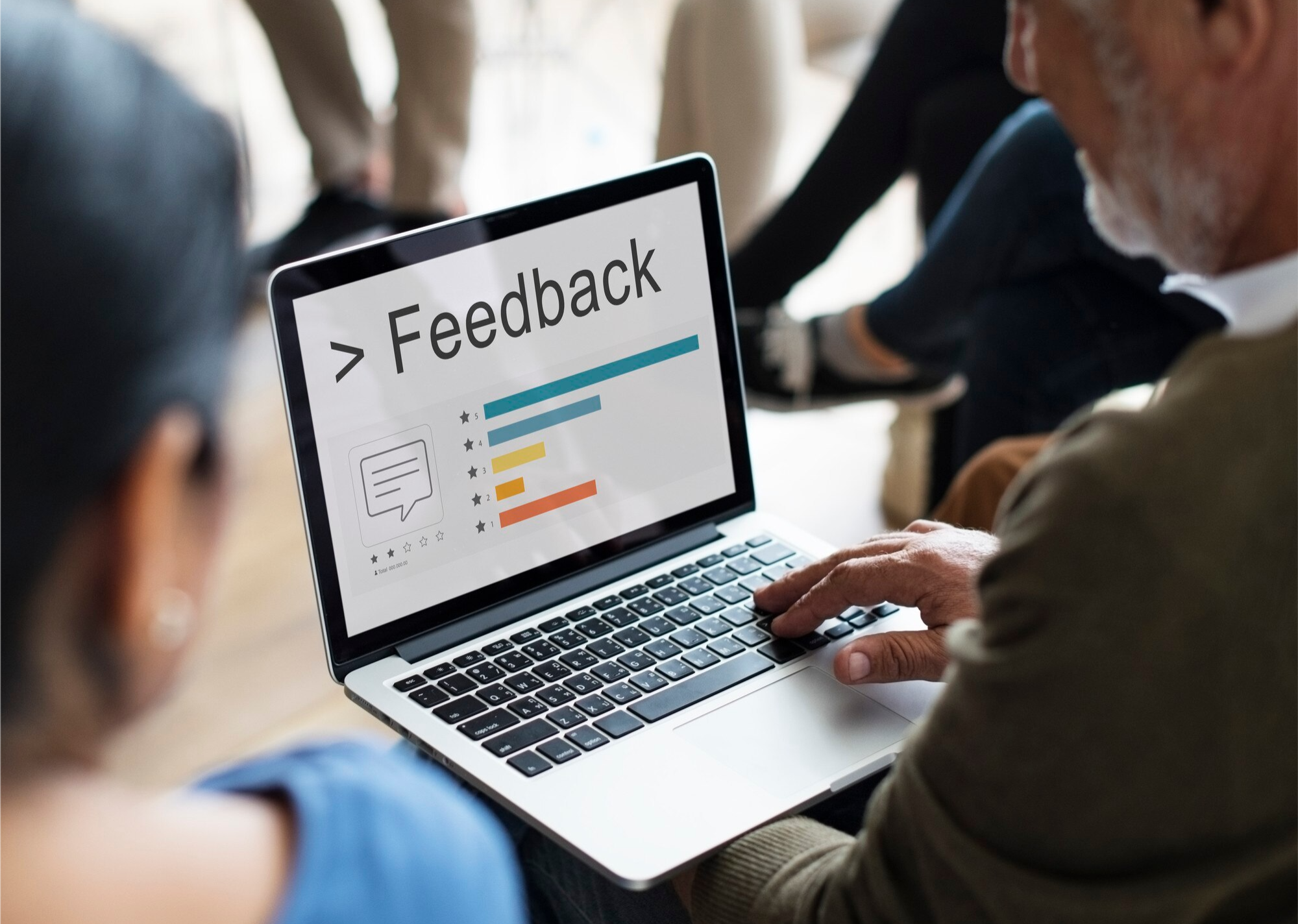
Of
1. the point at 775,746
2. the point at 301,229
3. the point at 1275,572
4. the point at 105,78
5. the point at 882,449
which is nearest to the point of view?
the point at 105,78

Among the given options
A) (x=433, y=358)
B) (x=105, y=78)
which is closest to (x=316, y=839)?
(x=105, y=78)

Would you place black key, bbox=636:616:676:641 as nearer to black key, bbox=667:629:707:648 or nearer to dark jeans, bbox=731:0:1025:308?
black key, bbox=667:629:707:648

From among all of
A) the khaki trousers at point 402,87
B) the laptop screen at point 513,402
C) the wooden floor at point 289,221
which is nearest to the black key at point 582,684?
the laptop screen at point 513,402

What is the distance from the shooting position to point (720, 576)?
1.03m

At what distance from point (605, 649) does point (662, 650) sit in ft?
0.13

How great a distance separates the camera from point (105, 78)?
1.32ft

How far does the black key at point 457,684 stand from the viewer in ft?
2.97

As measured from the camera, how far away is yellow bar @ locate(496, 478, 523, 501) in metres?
0.97

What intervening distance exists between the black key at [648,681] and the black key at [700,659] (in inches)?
1.1

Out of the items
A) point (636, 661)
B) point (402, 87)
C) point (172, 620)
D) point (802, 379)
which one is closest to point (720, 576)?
point (636, 661)

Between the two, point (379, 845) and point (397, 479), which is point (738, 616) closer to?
point (397, 479)

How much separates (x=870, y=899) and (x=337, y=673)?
412 millimetres

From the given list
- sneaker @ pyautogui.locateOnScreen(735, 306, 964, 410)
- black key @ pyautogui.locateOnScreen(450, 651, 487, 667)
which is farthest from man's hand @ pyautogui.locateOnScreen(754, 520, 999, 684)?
sneaker @ pyautogui.locateOnScreen(735, 306, 964, 410)

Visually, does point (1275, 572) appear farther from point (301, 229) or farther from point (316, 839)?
point (301, 229)
